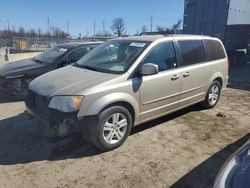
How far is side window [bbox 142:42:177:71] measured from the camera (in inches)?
168

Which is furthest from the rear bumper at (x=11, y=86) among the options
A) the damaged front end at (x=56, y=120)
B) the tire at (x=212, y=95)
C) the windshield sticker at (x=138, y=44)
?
the tire at (x=212, y=95)

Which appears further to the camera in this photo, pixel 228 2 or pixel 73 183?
pixel 228 2

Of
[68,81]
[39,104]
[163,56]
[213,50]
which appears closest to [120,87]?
[68,81]

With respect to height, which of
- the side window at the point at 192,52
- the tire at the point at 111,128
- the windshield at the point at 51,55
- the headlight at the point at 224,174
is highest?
the side window at the point at 192,52

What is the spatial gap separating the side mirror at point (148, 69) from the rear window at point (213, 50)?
205 cm

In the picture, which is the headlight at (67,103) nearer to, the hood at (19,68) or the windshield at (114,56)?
the windshield at (114,56)

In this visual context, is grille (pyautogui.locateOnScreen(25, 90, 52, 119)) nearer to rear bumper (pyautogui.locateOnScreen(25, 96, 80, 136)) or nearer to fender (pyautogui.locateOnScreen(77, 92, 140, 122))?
rear bumper (pyautogui.locateOnScreen(25, 96, 80, 136))

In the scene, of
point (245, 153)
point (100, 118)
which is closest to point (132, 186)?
point (100, 118)

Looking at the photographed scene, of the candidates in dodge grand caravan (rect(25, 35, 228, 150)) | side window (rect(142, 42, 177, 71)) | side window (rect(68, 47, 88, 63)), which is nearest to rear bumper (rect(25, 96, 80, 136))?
dodge grand caravan (rect(25, 35, 228, 150))

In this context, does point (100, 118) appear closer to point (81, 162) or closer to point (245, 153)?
point (81, 162)

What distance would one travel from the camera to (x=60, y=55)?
6863 mm

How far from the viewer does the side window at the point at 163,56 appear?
4.27 m

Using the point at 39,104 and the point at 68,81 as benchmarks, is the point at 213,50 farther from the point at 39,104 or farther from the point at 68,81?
the point at 39,104

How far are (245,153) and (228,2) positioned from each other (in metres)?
10.8
